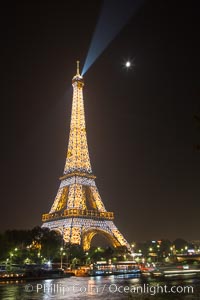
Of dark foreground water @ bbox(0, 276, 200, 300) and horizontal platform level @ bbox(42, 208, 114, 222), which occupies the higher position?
horizontal platform level @ bbox(42, 208, 114, 222)

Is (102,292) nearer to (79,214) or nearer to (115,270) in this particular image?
(115,270)

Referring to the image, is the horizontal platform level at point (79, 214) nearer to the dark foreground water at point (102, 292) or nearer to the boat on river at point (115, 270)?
the boat on river at point (115, 270)

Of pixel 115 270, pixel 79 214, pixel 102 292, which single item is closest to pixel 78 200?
pixel 79 214

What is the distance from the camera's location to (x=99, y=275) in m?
58.3

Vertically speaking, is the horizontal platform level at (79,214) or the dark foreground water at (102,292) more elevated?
the horizontal platform level at (79,214)

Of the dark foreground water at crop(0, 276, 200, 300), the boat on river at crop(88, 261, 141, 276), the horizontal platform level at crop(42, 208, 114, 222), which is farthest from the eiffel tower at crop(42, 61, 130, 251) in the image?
the dark foreground water at crop(0, 276, 200, 300)

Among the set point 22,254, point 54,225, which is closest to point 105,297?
point 22,254

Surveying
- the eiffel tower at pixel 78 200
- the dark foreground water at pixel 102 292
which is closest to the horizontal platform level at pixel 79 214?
the eiffel tower at pixel 78 200

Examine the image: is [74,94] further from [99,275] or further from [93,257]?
[99,275]

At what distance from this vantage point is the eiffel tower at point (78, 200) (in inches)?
3059

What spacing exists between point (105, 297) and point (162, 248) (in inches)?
4566

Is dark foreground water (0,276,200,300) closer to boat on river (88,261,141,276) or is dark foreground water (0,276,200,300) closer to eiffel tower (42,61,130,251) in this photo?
boat on river (88,261,141,276)

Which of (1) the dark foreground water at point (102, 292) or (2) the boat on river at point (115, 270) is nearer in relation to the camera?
(1) the dark foreground water at point (102, 292)

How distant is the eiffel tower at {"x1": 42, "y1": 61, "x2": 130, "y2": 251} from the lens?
77688mm
